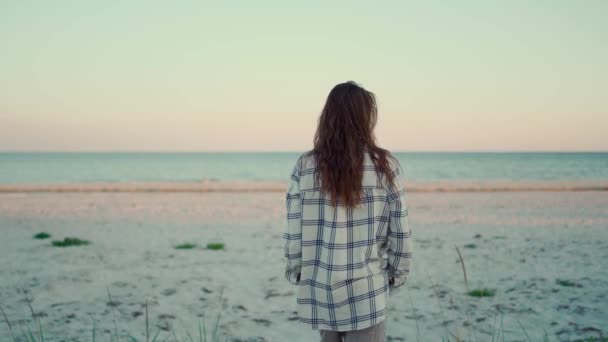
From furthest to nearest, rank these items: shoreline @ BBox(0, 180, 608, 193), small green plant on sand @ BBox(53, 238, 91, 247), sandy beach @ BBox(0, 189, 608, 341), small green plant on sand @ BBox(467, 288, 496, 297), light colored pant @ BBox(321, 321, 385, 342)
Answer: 1. shoreline @ BBox(0, 180, 608, 193)
2. small green plant on sand @ BBox(53, 238, 91, 247)
3. small green plant on sand @ BBox(467, 288, 496, 297)
4. sandy beach @ BBox(0, 189, 608, 341)
5. light colored pant @ BBox(321, 321, 385, 342)

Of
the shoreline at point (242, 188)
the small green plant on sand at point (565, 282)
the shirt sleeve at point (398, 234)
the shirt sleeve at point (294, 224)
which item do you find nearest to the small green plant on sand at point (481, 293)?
the small green plant on sand at point (565, 282)

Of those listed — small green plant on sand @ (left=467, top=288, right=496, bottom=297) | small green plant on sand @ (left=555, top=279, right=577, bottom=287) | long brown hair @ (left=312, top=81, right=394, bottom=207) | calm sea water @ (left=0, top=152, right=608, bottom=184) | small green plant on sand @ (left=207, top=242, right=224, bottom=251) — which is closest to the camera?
long brown hair @ (left=312, top=81, right=394, bottom=207)

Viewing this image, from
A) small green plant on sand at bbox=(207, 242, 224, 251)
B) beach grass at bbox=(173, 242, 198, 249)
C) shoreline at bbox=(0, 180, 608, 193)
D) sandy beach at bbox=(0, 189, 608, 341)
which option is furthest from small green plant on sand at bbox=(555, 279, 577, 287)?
shoreline at bbox=(0, 180, 608, 193)

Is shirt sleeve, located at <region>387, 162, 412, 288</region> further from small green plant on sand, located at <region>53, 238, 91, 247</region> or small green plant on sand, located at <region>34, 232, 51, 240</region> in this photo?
small green plant on sand, located at <region>34, 232, 51, 240</region>

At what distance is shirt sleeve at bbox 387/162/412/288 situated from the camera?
2.17 meters

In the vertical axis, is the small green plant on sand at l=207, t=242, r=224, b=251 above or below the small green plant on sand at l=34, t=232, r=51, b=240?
above

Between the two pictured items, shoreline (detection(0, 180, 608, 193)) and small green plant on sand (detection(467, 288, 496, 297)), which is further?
shoreline (detection(0, 180, 608, 193))

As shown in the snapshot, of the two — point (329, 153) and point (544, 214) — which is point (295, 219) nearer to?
point (329, 153)

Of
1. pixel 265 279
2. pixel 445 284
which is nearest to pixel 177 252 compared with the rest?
pixel 265 279

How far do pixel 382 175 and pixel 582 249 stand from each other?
7.55 metres

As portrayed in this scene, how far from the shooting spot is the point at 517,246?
852 centimetres

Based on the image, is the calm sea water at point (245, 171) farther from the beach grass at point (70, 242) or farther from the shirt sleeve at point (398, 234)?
the shirt sleeve at point (398, 234)

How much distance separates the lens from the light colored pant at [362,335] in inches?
87.5

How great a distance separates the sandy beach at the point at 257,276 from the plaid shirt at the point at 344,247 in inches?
39.0
